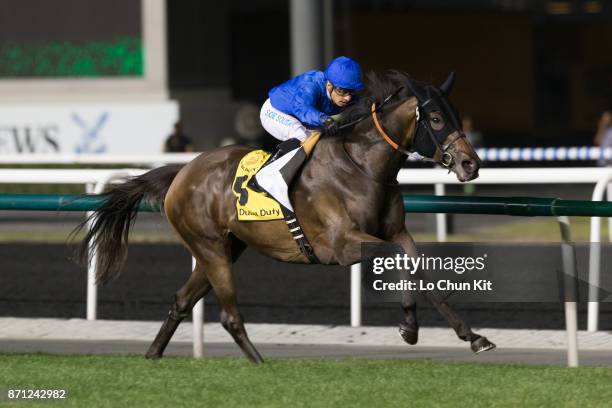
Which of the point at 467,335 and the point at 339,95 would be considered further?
the point at 339,95

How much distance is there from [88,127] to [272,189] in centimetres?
1543

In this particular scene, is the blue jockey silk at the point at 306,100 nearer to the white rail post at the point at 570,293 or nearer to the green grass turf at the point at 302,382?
the green grass turf at the point at 302,382

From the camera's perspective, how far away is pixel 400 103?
7180 millimetres

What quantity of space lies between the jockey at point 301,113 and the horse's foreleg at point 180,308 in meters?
0.68

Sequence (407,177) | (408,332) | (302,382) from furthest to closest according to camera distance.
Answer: (407,177), (408,332), (302,382)

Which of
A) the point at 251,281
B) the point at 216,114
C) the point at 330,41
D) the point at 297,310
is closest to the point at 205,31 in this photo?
the point at 216,114

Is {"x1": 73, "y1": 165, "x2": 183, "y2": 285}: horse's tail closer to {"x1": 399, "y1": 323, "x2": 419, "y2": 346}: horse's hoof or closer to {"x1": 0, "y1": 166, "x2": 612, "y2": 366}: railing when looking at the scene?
{"x1": 0, "y1": 166, "x2": 612, "y2": 366}: railing

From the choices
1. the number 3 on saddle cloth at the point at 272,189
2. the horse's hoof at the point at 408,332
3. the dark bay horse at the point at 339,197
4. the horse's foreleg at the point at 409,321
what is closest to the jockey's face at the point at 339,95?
the dark bay horse at the point at 339,197

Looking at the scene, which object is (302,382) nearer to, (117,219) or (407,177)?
(117,219)

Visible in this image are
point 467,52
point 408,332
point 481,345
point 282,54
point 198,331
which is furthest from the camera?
point 467,52

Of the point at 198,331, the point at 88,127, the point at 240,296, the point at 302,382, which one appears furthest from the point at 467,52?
the point at 302,382

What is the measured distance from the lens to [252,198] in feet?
24.2

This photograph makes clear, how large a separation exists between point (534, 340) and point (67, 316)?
3.18 metres

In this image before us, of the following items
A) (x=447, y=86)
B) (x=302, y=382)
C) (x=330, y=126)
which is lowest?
(x=302, y=382)
